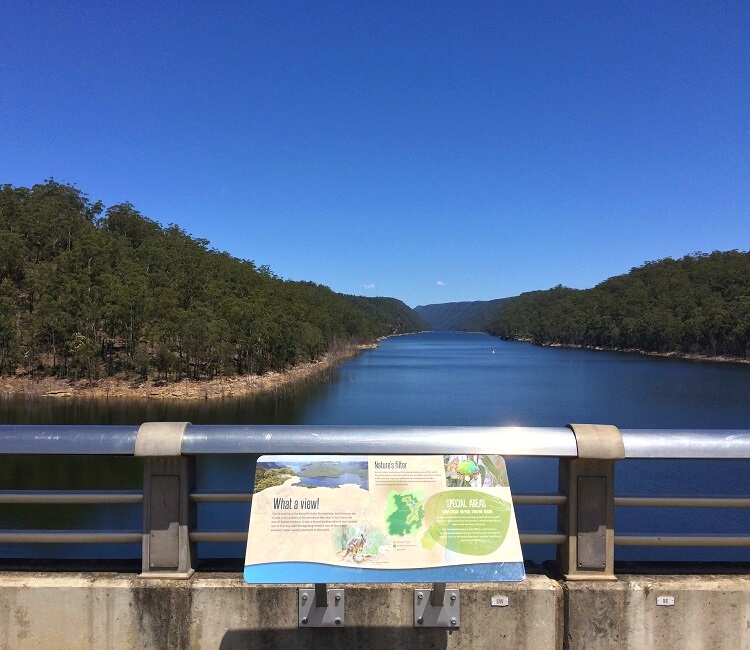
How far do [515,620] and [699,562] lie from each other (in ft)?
3.79

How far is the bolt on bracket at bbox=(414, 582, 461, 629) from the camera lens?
9.29 ft

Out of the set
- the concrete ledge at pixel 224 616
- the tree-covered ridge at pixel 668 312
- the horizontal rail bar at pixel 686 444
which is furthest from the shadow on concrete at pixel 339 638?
the tree-covered ridge at pixel 668 312

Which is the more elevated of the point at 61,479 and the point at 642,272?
the point at 642,272

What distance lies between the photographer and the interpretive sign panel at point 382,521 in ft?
8.14

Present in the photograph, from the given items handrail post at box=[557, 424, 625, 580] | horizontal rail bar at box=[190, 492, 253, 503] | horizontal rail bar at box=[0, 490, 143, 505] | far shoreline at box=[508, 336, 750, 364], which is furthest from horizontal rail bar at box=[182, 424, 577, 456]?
far shoreline at box=[508, 336, 750, 364]

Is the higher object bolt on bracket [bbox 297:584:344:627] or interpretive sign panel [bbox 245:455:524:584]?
interpretive sign panel [bbox 245:455:524:584]

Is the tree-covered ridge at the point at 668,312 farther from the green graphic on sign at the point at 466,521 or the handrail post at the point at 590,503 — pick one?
the green graphic on sign at the point at 466,521

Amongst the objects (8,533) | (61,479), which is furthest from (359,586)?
(61,479)

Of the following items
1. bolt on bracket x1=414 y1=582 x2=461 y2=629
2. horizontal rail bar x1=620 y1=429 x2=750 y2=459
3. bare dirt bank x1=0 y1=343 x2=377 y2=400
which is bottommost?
bare dirt bank x1=0 y1=343 x2=377 y2=400

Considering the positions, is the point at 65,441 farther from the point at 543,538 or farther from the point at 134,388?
the point at 134,388

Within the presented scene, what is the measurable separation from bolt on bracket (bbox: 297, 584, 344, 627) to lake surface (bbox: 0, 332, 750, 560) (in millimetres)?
2547

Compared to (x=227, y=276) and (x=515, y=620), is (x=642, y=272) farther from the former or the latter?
(x=515, y=620)

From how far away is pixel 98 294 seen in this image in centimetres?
4812

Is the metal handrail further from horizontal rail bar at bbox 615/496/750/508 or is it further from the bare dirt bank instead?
the bare dirt bank
